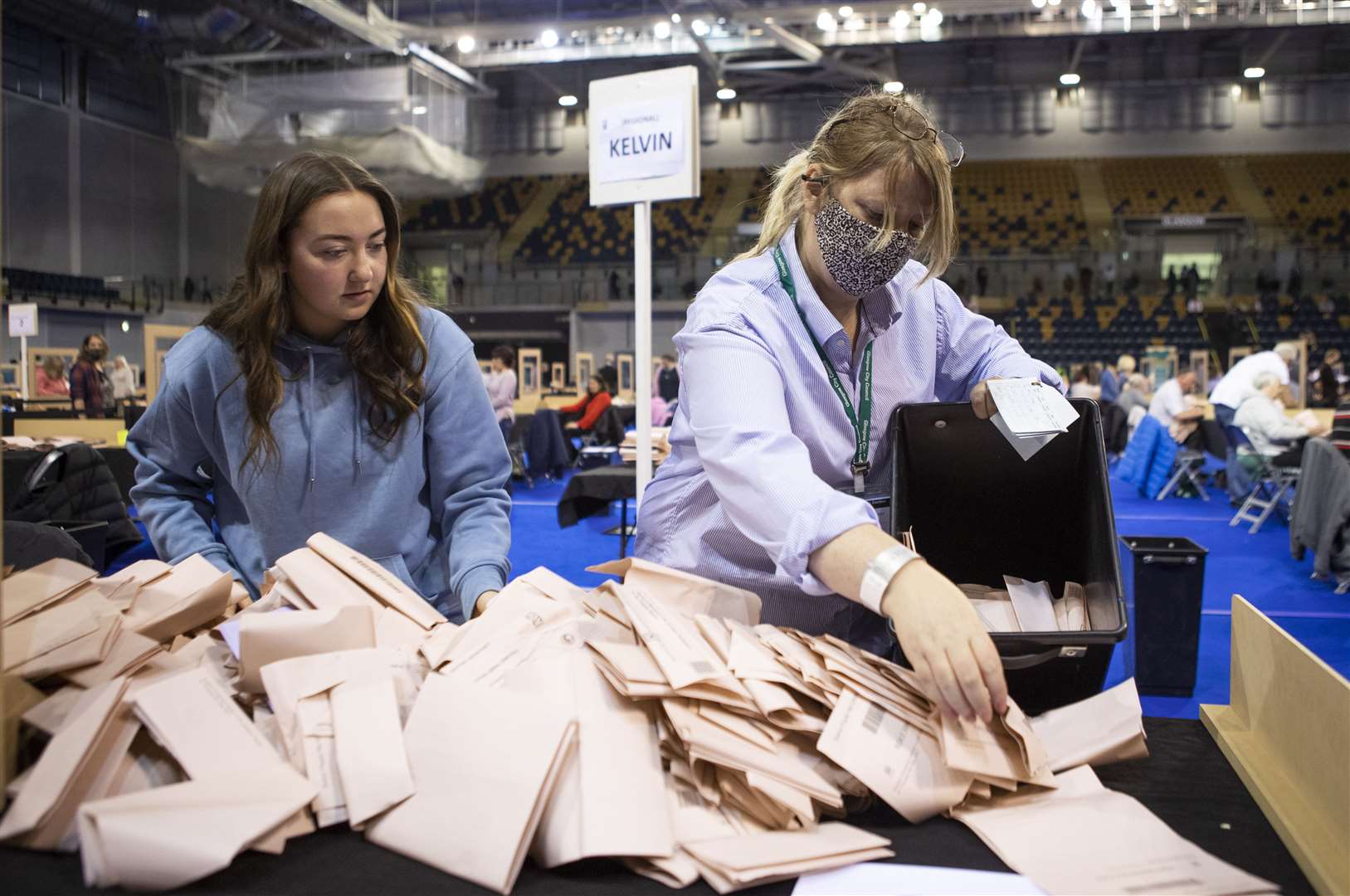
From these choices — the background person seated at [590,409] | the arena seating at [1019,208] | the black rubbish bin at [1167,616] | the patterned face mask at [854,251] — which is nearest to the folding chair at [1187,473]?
the background person seated at [590,409]

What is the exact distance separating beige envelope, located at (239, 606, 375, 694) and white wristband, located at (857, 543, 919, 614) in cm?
49

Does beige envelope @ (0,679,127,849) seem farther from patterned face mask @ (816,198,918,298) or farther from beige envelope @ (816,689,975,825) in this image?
patterned face mask @ (816,198,918,298)

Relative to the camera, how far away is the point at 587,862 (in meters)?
0.80

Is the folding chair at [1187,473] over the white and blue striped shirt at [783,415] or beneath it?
beneath

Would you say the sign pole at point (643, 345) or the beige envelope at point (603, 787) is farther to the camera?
the sign pole at point (643, 345)

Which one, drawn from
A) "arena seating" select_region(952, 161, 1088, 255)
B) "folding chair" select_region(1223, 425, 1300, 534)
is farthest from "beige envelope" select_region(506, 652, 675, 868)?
"arena seating" select_region(952, 161, 1088, 255)

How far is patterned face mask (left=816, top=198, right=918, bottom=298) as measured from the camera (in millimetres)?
1242

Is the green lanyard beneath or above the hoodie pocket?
above

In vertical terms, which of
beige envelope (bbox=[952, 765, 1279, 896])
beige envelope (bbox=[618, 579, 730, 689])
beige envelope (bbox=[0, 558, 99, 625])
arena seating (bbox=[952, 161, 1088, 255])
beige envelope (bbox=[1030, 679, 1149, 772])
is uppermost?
arena seating (bbox=[952, 161, 1088, 255])

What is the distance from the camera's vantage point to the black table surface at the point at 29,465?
4.04 m

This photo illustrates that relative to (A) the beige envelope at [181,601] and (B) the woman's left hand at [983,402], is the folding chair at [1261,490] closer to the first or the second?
(B) the woman's left hand at [983,402]

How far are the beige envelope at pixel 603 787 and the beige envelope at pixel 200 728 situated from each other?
225mm

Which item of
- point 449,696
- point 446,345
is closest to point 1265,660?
point 449,696

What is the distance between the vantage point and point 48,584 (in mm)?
949
